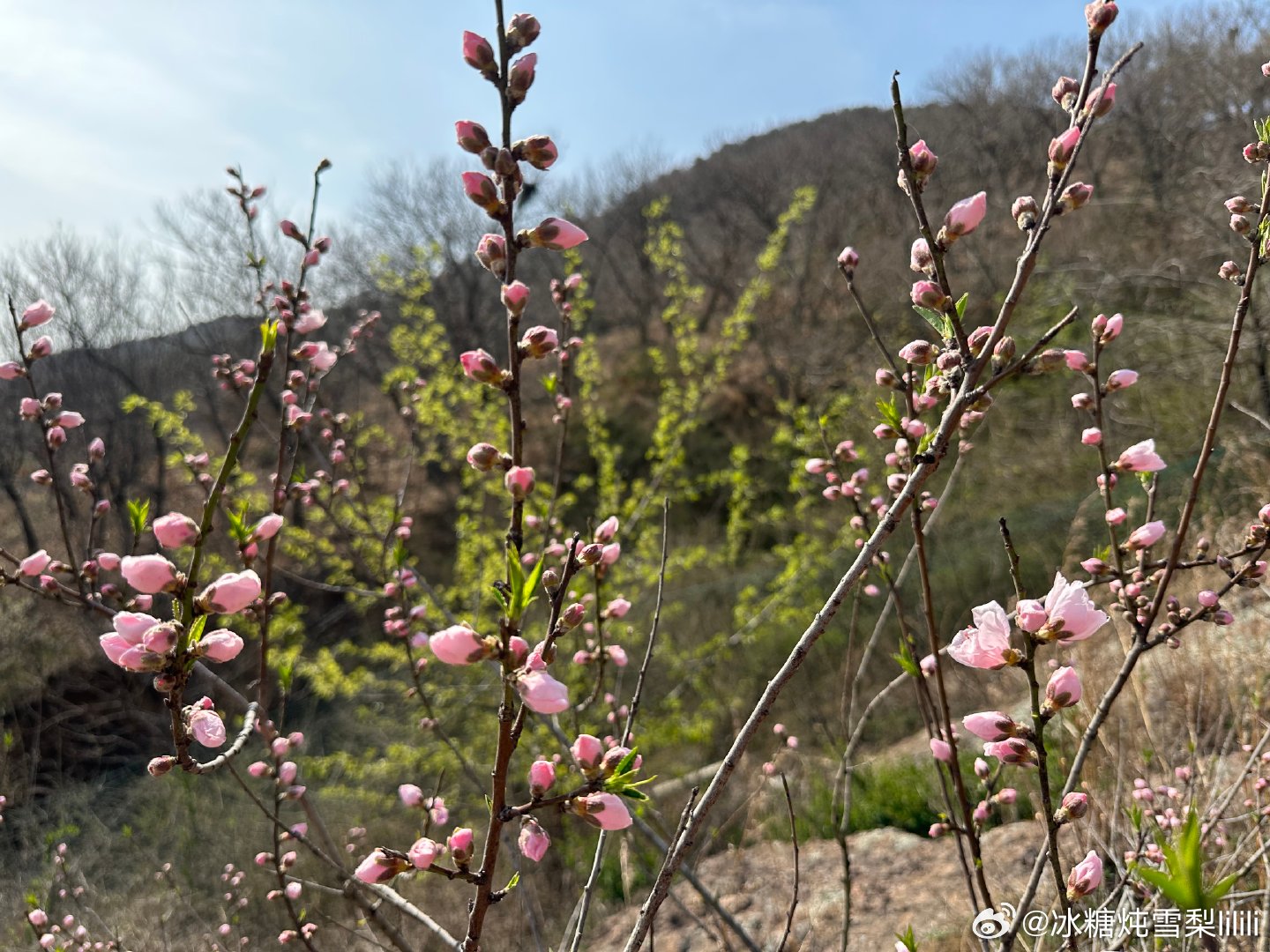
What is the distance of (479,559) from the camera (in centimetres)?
813

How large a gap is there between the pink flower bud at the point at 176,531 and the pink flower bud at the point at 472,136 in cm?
63

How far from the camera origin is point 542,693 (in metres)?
0.79

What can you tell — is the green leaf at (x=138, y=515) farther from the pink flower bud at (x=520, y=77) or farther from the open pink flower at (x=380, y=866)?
the pink flower bud at (x=520, y=77)

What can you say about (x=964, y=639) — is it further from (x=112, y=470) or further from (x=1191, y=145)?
(x=1191, y=145)

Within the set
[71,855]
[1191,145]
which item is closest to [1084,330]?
[1191,145]

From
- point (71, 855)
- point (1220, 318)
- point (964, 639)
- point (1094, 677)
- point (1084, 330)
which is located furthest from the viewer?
point (1084, 330)

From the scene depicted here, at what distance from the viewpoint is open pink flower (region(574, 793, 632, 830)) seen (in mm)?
936

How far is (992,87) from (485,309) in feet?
53.1

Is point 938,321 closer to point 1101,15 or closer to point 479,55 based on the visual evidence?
point 1101,15

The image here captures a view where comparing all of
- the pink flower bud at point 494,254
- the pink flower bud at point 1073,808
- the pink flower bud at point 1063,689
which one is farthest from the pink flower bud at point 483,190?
the pink flower bud at point 1073,808

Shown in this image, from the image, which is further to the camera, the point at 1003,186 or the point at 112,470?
the point at 1003,186

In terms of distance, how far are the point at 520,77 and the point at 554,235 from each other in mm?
221

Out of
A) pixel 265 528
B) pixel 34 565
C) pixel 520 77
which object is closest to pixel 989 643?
pixel 520 77

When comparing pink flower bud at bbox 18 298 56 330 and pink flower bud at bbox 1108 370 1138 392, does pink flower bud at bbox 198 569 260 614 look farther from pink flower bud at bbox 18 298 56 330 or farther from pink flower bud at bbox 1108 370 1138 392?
pink flower bud at bbox 1108 370 1138 392
